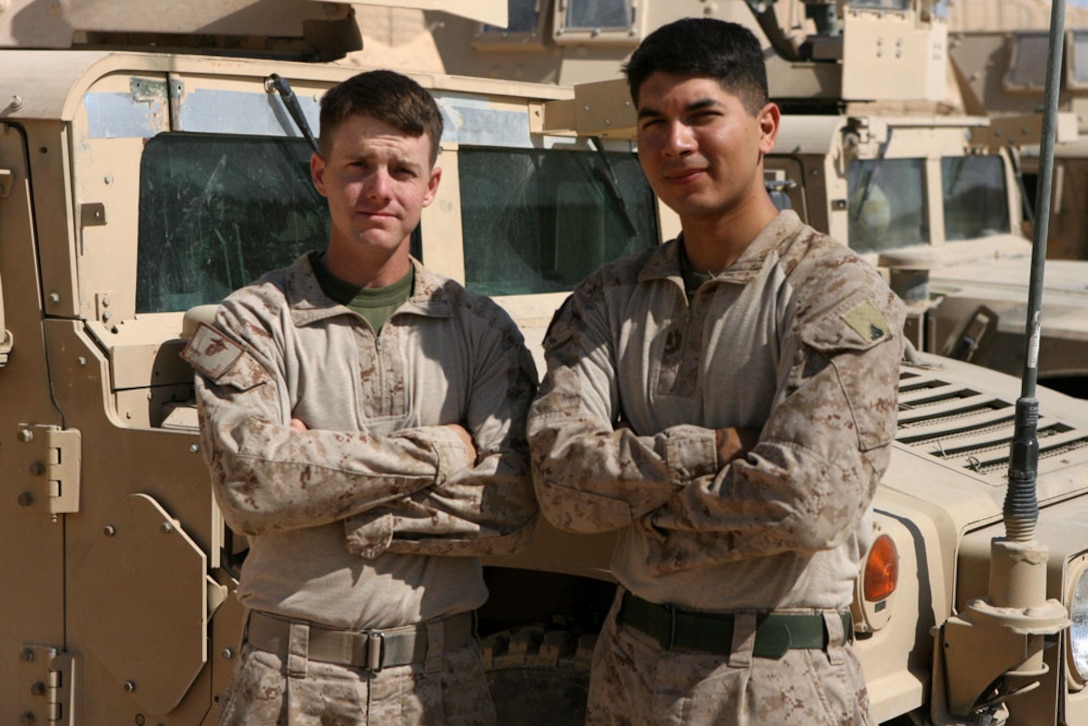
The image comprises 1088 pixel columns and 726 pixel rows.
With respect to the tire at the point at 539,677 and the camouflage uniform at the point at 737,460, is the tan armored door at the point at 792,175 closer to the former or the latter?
the tire at the point at 539,677

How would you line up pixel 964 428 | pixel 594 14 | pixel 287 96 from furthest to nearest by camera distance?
pixel 594 14 < pixel 964 428 < pixel 287 96

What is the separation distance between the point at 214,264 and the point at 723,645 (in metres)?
1.57

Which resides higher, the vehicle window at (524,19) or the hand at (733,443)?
the vehicle window at (524,19)

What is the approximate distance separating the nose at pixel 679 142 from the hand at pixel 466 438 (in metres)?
0.60

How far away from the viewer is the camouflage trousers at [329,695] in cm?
261

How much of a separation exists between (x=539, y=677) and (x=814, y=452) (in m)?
1.09

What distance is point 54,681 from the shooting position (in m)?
3.32

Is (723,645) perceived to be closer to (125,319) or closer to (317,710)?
(317,710)

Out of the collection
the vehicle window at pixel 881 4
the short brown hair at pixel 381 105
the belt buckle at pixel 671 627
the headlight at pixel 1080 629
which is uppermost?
the vehicle window at pixel 881 4

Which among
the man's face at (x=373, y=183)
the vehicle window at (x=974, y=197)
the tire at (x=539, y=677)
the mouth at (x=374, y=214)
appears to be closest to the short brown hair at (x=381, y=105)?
the man's face at (x=373, y=183)

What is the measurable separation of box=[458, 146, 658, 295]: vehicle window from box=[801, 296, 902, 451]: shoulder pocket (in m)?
1.69

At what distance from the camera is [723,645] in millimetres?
2480

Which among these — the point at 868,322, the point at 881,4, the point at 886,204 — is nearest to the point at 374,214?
the point at 868,322

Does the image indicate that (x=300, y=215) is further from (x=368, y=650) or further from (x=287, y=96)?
(x=368, y=650)
